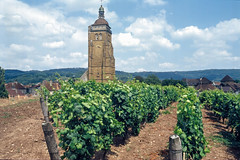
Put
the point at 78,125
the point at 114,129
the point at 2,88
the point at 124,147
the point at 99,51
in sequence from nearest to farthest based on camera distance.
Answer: the point at 78,125 < the point at 114,129 < the point at 124,147 < the point at 2,88 < the point at 99,51

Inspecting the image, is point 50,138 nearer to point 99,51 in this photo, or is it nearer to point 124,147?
point 124,147

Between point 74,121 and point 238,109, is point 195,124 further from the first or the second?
point 238,109

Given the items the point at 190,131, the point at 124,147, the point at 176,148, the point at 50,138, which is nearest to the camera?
the point at 176,148

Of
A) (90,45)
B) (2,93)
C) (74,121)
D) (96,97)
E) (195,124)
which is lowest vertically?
(2,93)

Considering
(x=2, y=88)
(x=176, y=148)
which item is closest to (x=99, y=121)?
(x=176, y=148)

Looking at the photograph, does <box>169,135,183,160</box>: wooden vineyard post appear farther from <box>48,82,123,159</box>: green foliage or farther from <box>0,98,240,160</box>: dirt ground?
<box>0,98,240,160</box>: dirt ground

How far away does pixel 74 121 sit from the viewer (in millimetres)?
4609

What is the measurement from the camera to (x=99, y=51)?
218 ft

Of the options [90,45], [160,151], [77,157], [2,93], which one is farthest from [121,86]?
[90,45]

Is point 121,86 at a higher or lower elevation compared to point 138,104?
higher

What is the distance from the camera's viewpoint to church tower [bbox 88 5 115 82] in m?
64.7

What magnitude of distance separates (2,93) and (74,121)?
3825cm

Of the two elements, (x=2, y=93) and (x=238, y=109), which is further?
(x=2, y=93)

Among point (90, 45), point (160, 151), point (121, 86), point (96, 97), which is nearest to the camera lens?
point (96, 97)
